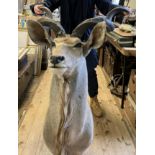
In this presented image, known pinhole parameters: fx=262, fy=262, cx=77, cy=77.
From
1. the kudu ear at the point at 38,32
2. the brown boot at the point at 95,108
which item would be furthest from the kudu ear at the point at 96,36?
the brown boot at the point at 95,108

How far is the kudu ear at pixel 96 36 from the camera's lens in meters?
1.39

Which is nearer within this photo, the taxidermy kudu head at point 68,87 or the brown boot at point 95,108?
the taxidermy kudu head at point 68,87

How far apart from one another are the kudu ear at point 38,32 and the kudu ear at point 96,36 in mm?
224

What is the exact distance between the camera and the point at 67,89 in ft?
4.66

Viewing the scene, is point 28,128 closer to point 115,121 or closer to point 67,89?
point 115,121

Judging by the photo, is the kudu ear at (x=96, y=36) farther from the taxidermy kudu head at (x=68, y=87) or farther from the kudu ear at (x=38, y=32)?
the kudu ear at (x=38, y=32)

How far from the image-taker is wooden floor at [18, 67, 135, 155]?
6.79 feet

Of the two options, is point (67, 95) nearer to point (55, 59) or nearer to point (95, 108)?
point (55, 59)

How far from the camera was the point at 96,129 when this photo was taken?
7.86 ft
